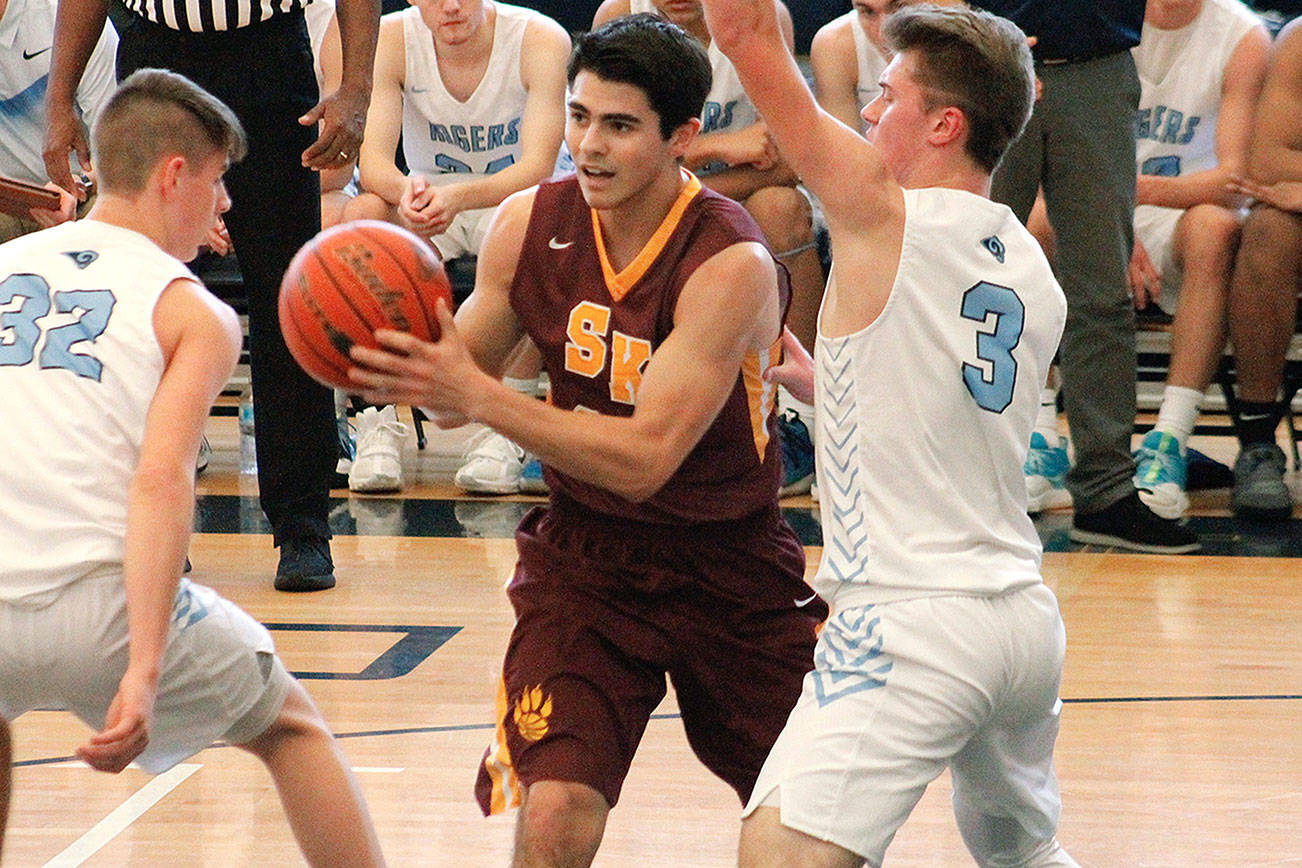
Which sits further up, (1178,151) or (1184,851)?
(1178,151)

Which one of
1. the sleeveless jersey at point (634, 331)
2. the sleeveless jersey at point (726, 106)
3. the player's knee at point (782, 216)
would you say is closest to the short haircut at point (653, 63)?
the sleeveless jersey at point (634, 331)

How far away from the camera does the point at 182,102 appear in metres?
2.72

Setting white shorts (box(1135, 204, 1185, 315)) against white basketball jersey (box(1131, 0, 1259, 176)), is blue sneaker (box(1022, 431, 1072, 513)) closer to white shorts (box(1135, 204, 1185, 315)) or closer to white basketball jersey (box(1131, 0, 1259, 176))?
white shorts (box(1135, 204, 1185, 315))

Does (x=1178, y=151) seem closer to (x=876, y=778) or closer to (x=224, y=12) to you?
(x=224, y=12)

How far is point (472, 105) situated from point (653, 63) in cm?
368

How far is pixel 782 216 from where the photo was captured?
20.3 ft

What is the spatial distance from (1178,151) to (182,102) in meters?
4.64

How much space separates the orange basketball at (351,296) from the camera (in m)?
2.45

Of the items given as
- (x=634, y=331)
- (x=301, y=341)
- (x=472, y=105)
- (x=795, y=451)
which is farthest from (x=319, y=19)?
(x=301, y=341)

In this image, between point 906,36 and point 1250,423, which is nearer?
point 906,36

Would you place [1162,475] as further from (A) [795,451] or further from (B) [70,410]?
(B) [70,410]

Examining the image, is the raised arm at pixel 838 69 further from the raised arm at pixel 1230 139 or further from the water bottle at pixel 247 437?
the water bottle at pixel 247 437

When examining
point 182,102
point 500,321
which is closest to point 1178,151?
point 500,321

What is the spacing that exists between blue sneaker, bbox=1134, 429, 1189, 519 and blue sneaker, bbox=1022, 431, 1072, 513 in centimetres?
31
